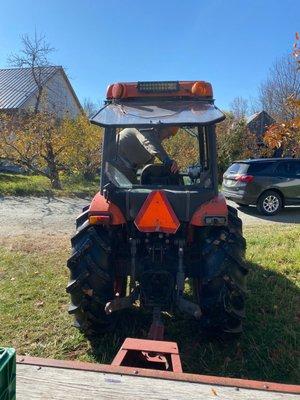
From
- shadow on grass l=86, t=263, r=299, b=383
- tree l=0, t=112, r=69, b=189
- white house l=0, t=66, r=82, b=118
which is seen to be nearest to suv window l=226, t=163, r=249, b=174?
tree l=0, t=112, r=69, b=189

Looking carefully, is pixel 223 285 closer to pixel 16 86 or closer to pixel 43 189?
pixel 43 189

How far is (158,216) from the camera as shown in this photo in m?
3.25

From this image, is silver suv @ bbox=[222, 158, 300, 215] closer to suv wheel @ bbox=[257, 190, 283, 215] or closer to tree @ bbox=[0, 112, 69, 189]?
suv wheel @ bbox=[257, 190, 283, 215]

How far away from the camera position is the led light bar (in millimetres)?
3859

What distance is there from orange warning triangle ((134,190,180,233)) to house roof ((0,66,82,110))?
21603mm

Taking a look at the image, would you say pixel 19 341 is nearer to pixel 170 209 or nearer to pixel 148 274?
pixel 148 274

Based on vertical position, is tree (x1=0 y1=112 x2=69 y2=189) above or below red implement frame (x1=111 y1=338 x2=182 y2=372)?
above

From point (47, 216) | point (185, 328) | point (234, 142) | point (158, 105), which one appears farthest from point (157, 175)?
point (234, 142)

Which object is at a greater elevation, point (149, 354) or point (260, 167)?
point (260, 167)

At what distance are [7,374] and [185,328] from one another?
115 inches

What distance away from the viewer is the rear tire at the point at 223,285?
332 centimetres

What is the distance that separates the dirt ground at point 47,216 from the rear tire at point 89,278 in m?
4.91

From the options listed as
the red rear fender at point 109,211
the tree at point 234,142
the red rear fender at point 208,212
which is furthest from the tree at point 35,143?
the red rear fender at point 208,212

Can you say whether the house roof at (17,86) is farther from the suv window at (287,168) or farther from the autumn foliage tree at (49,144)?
the suv window at (287,168)
